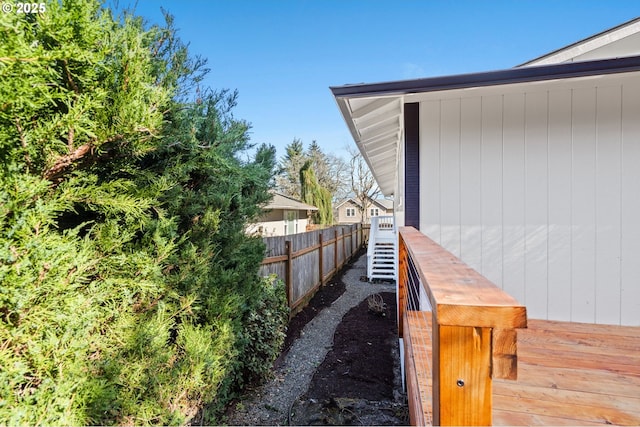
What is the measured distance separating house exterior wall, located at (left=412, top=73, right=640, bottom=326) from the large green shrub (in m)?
2.12

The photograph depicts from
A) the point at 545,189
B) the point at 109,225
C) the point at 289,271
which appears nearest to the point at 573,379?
the point at 545,189

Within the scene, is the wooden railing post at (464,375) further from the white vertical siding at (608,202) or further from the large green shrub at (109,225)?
the white vertical siding at (608,202)

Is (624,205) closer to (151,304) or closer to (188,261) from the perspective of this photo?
(188,261)

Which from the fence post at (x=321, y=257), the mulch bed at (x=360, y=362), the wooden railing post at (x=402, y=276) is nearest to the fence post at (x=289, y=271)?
the mulch bed at (x=360, y=362)

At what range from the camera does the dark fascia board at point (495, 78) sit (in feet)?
7.29

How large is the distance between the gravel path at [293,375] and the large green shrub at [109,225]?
0.63 metres

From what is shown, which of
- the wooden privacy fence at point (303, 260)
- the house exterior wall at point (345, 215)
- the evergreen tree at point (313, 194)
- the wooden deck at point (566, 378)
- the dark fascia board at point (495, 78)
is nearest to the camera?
the wooden deck at point (566, 378)

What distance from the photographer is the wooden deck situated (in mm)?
1569

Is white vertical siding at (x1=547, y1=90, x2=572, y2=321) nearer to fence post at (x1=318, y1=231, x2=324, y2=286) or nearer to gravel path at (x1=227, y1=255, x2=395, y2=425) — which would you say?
gravel path at (x1=227, y1=255, x2=395, y2=425)

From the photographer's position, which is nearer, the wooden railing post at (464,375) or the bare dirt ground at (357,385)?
the wooden railing post at (464,375)

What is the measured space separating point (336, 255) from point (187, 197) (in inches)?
309

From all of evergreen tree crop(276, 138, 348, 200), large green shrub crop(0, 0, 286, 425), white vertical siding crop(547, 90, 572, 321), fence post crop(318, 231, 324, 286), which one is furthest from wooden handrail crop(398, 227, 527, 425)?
evergreen tree crop(276, 138, 348, 200)

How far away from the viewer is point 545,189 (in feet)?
9.16

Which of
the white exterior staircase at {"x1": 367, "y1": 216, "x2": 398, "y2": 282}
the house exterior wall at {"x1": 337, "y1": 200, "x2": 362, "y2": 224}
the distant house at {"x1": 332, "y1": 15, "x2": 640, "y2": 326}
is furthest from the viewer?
the house exterior wall at {"x1": 337, "y1": 200, "x2": 362, "y2": 224}
